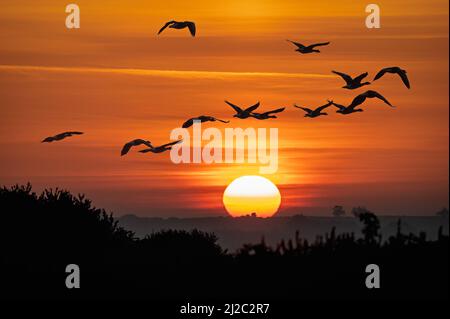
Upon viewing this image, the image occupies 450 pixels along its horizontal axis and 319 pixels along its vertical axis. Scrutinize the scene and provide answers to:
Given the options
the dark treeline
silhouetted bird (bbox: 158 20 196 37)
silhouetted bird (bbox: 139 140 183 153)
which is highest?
silhouetted bird (bbox: 158 20 196 37)

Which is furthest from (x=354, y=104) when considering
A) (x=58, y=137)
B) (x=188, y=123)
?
(x=58, y=137)

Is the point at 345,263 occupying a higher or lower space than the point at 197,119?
lower

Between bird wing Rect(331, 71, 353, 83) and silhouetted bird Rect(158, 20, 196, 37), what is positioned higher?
silhouetted bird Rect(158, 20, 196, 37)

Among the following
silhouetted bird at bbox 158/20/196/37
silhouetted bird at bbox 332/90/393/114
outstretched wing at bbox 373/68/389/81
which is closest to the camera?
outstretched wing at bbox 373/68/389/81

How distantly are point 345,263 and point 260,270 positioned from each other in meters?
2.53

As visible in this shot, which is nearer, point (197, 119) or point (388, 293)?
point (388, 293)

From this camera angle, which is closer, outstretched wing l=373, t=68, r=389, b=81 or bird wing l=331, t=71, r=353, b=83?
outstretched wing l=373, t=68, r=389, b=81

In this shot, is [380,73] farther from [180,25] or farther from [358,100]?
[180,25]

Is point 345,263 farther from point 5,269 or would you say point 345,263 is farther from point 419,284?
point 5,269

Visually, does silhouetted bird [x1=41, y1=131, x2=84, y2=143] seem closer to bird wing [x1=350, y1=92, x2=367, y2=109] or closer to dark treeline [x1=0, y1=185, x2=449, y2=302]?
dark treeline [x1=0, y1=185, x2=449, y2=302]

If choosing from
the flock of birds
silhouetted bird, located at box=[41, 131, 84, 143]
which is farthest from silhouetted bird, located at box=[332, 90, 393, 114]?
silhouetted bird, located at box=[41, 131, 84, 143]

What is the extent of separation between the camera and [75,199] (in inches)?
2282
